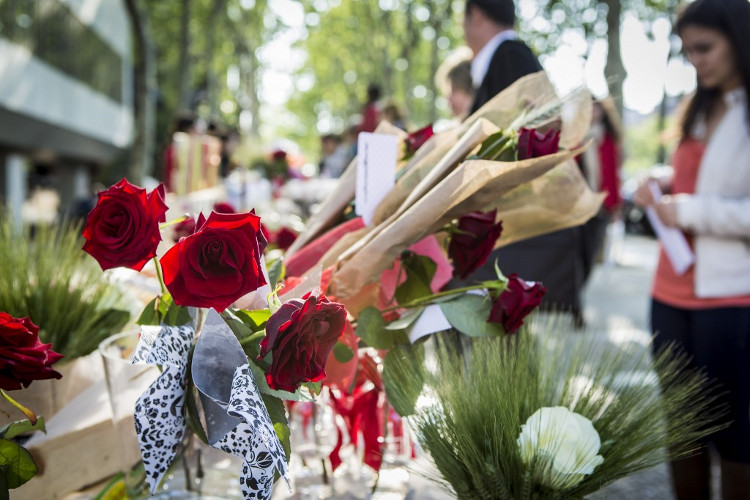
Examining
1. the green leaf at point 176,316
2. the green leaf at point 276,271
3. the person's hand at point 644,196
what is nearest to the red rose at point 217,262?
the green leaf at point 176,316

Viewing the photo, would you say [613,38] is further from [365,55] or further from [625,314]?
[365,55]

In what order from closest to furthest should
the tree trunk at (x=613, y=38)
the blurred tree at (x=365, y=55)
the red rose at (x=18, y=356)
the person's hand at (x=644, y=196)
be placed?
the red rose at (x=18, y=356) < the person's hand at (x=644, y=196) < the tree trunk at (x=613, y=38) < the blurred tree at (x=365, y=55)

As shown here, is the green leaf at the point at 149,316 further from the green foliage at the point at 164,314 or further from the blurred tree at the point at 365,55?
the blurred tree at the point at 365,55

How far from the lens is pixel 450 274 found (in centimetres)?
117

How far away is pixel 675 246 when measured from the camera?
2.26 m

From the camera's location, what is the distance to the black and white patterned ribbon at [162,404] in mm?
823

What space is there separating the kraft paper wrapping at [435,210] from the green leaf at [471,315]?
4.3 inches

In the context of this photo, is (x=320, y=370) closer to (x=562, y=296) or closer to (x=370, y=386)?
(x=370, y=386)

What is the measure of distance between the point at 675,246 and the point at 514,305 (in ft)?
4.83

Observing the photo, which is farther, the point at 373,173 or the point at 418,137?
the point at 418,137

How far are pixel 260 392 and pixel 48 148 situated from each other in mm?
22823

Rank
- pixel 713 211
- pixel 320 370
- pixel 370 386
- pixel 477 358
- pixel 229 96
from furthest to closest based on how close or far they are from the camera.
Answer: pixel 229 96 < pixel 713 211 < pixel 370 386 < pixel 477 358 < pixel 320 370

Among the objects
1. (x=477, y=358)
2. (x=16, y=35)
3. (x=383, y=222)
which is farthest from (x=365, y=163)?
(x=16, y=35)

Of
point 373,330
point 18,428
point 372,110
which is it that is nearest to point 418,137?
point 373,330
